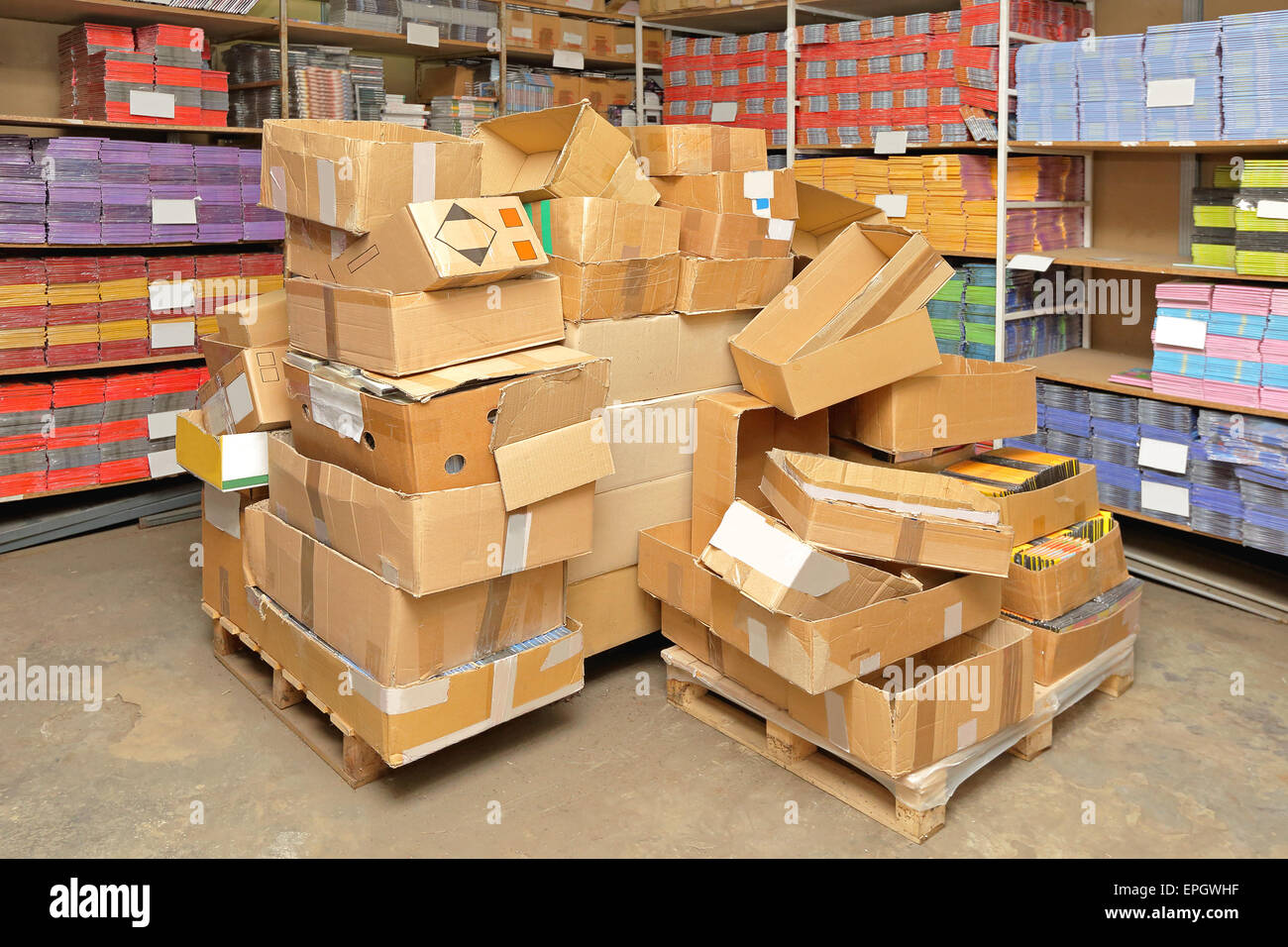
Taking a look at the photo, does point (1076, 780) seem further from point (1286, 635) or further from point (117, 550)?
point (117, 550)

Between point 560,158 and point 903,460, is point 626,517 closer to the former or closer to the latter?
point 903,460

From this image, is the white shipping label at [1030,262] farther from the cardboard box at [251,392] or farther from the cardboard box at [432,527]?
the cardboard box at [251,392]

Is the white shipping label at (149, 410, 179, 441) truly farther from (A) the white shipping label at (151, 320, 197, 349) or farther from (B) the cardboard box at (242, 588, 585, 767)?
(B) the cardboard box at (242, 588, 585, 767)

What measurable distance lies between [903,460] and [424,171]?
61.0 inches

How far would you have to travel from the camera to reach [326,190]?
249cm

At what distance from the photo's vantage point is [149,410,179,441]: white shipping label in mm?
4516

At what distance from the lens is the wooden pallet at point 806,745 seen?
2389mm

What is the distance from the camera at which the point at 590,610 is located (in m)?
2.99

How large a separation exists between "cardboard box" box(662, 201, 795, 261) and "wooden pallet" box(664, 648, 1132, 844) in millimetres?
1216

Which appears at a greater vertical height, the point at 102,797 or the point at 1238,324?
the point at 1238,324
